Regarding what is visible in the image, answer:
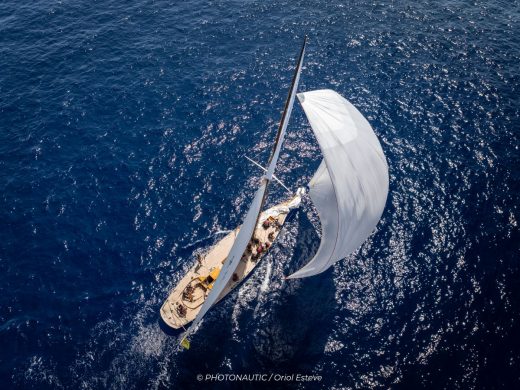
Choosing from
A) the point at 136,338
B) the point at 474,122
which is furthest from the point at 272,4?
the point at 136,338

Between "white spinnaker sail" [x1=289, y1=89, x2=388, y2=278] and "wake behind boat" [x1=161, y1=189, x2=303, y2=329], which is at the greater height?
"white spinnaker sail" [x1=289, y1=89, x2=388, y2=278]

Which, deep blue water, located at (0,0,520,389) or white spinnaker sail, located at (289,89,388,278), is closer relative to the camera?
white spinnaker sail, located at (289,89,388,278)

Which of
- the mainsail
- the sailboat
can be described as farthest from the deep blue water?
the mainsail

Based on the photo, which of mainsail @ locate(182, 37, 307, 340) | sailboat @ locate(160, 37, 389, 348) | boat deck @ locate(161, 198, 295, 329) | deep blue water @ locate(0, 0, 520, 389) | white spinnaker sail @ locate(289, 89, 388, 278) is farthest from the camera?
boat deck @ locate(161, 198, 295, 329)

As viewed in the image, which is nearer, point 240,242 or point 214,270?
point 240,242

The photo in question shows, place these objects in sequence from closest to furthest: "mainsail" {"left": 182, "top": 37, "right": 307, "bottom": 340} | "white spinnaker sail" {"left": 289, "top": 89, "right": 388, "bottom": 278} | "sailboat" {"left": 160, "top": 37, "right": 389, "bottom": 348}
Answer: "white spinnaker sail" {"left": 289, "top": 89, "right": 388, "bottom": 278}
"sailboat" {"left": 160, "top": 37, "right": 389, "bottom": 348}
"mainsail" {"left": 182, "top": 37, "right": 307, "bottom": 340}

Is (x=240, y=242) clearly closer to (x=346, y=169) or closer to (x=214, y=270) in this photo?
(x=214, y=270)

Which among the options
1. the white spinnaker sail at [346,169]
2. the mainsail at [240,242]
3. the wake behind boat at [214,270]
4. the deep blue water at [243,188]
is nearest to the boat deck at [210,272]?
the wake behind boat at [214,270]

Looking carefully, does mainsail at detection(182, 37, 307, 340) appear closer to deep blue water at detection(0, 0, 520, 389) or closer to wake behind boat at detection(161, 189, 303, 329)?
wake behind boat at detection(161, 189, 303, 329)

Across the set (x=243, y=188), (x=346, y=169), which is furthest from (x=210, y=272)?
(x=346, y=169)
